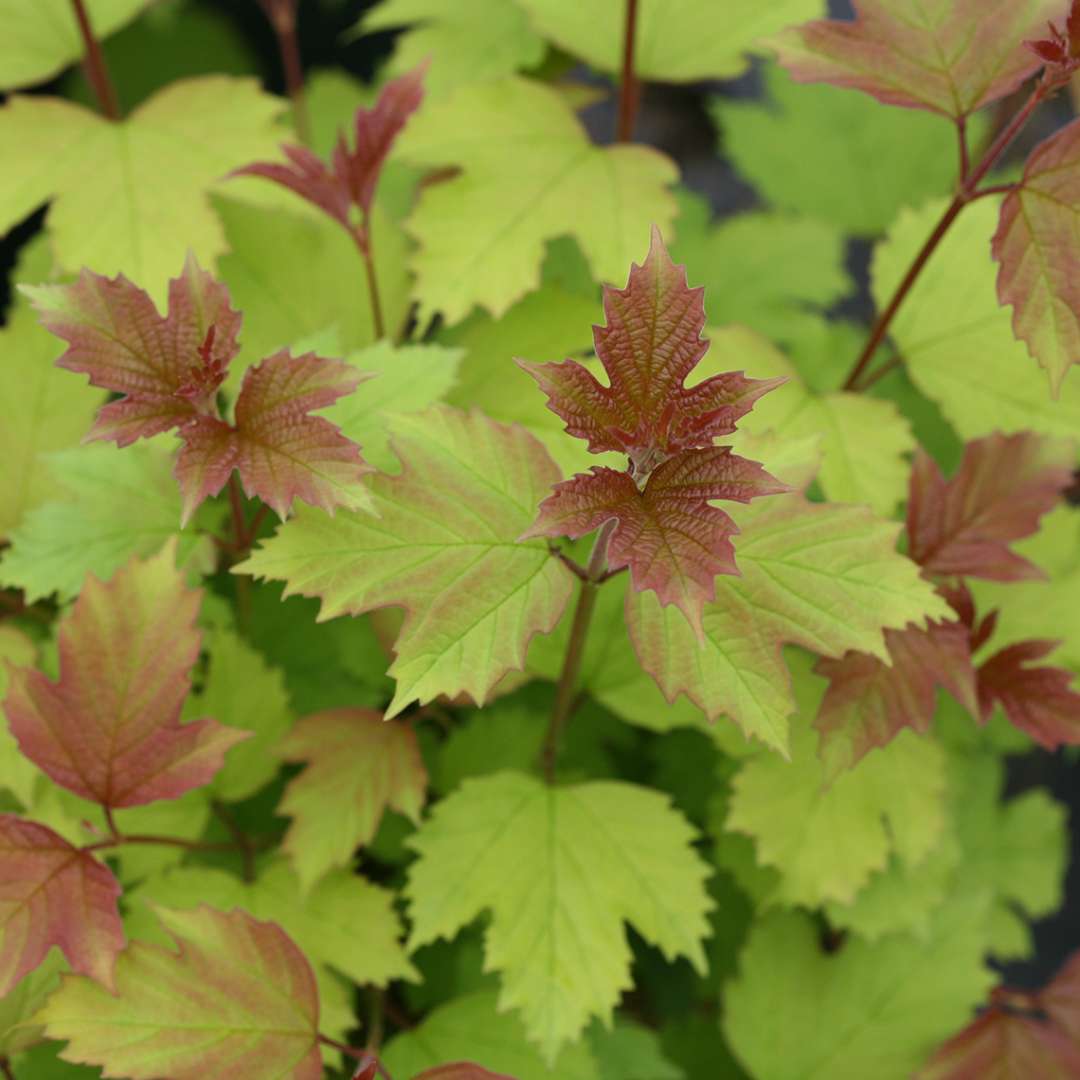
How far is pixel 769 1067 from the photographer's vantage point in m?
0.97

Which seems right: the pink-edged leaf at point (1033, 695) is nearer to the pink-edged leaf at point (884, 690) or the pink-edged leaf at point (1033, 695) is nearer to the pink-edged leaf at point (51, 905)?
the pink-edged leaf at point (884, 690)

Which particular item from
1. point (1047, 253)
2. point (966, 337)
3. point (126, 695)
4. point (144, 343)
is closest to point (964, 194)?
point (1047, 253)

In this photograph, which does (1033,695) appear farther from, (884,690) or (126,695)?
(126,695)

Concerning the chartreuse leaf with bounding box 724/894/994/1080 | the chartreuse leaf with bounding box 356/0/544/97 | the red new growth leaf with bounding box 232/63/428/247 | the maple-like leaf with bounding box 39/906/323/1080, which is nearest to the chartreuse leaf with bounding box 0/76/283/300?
the red new growth leaf with bounding box 232/63/428/247

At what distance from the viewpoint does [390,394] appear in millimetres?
750

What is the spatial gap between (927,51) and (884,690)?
1.42 feet

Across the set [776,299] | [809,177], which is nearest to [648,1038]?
[776,299]

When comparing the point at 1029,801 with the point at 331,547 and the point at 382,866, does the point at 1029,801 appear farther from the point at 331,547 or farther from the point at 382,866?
the point at 331,547

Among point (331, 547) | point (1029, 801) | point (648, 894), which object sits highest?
point (331, 547)

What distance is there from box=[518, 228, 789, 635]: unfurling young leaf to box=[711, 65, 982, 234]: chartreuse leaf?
0.84m

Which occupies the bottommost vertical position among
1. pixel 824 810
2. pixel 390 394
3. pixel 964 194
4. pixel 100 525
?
pixel 824 810

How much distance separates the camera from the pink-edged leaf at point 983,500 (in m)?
0.81

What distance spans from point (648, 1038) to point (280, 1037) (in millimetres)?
→ 393

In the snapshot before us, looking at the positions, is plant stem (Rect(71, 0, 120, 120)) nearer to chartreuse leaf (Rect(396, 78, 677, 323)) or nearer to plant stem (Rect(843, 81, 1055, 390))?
chartreuse leaf (Rect(396, 78, 677, 323))
